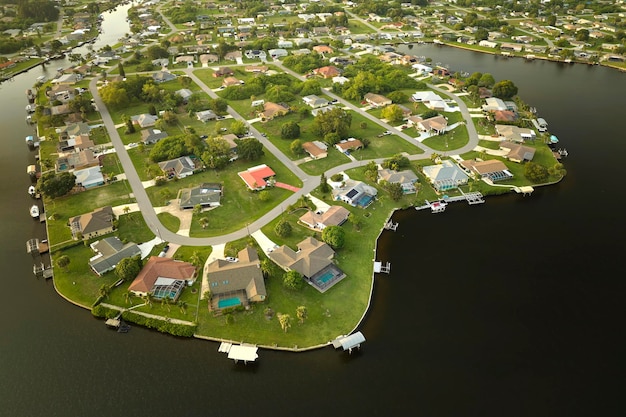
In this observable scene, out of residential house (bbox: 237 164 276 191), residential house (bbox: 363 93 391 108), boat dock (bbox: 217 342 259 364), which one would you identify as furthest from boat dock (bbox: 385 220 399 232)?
residential house (bbox: 363 93 391 108)

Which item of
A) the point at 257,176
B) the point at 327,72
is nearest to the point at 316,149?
the point at 257,176

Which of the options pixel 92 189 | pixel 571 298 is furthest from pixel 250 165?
pixel 571 298

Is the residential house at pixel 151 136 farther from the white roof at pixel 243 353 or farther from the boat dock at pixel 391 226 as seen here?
the white roof at pixel 243 353

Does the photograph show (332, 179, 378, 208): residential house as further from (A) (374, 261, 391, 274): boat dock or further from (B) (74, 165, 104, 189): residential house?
(B) (74, 165, 104, 189): residential house

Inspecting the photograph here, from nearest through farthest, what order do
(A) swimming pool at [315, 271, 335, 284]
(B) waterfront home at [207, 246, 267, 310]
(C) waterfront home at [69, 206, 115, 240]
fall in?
1. (B) waterfront home at [207, 246, 267, 310]
2. (A) swimming pool at [315, 271, 335, 284]
3. (C) waterfront home at [69, 206, 115, 240]

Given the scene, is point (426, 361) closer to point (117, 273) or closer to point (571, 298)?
point (571, 298)

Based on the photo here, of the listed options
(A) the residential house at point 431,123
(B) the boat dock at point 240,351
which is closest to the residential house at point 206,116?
(A) the residential house at point 431,123
